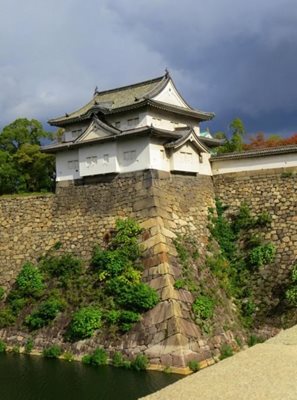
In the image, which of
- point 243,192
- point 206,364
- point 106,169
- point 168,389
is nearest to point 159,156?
point 106,169

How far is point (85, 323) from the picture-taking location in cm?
1634

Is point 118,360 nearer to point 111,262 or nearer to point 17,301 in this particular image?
point 111,262

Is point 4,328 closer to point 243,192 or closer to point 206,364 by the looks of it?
point 206,364

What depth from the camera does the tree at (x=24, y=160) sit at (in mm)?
27375

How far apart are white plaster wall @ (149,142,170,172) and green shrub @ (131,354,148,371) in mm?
7295

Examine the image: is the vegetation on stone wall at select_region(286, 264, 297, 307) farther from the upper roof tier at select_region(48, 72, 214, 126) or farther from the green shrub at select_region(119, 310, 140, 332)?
the upper roof tier at select_region(48, 72, 214, 126)

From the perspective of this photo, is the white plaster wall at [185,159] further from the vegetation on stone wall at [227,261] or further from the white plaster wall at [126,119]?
the vegetation on stone wall at [227,261]

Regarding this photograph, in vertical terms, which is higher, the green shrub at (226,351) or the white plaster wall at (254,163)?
the white plaster wall at (254,163)

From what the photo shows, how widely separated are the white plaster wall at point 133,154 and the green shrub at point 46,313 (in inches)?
228

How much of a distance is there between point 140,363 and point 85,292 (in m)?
3.95

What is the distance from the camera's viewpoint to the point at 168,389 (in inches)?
417

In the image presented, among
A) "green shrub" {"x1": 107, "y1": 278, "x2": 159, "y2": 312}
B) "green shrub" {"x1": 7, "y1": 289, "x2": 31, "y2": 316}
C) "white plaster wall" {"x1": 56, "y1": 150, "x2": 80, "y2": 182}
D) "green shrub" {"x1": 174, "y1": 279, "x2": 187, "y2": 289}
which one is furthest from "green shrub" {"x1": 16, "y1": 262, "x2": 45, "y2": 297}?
"green shrub" {"x1": 174, "y1": 279, "x2": 187, "y2": 289}

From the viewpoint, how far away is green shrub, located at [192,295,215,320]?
16266 millimetres

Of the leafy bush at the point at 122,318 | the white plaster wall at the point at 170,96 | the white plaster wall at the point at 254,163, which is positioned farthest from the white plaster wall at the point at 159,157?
the leafy bush at the point at 122,318
